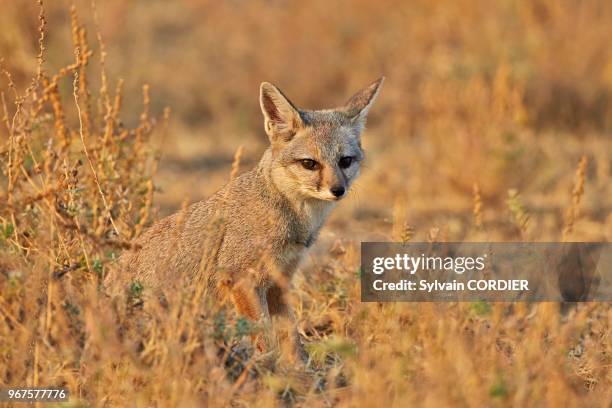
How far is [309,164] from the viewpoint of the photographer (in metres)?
5.78

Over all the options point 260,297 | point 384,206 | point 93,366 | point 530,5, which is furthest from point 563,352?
point 530,5

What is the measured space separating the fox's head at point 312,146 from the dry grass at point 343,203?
568 millimetres

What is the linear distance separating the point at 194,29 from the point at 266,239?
34.5ft

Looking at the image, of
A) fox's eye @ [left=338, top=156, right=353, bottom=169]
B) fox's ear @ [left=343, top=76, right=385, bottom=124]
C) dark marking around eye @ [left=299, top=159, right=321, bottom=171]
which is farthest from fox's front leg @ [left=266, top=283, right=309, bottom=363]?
fox's ear @ [left=343, top=76, right=385, bottom=124]

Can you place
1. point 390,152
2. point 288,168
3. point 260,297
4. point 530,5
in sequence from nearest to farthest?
1. point 260,297
2. point 288,168
3. point 390,152
4. point 530,5

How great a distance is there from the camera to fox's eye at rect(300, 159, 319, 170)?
5.77 meters

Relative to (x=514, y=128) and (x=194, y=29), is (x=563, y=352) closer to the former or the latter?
(x=514, y=128)

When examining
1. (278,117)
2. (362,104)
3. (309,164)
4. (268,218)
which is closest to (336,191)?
(309,164)

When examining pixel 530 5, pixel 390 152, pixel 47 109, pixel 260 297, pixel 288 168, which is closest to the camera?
pixel 260 297

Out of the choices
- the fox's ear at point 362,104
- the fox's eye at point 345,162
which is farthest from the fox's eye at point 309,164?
the fox's ear at point 362,104

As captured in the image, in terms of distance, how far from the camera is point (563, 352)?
4.51m

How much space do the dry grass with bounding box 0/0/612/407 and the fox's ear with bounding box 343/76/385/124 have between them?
0.70 metres

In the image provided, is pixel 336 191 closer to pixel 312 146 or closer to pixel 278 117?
pixel 312 146

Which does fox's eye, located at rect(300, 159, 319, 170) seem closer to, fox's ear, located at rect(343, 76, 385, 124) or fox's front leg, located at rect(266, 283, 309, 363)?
fox's ear, located at rect(343, 76, 385, 124)
